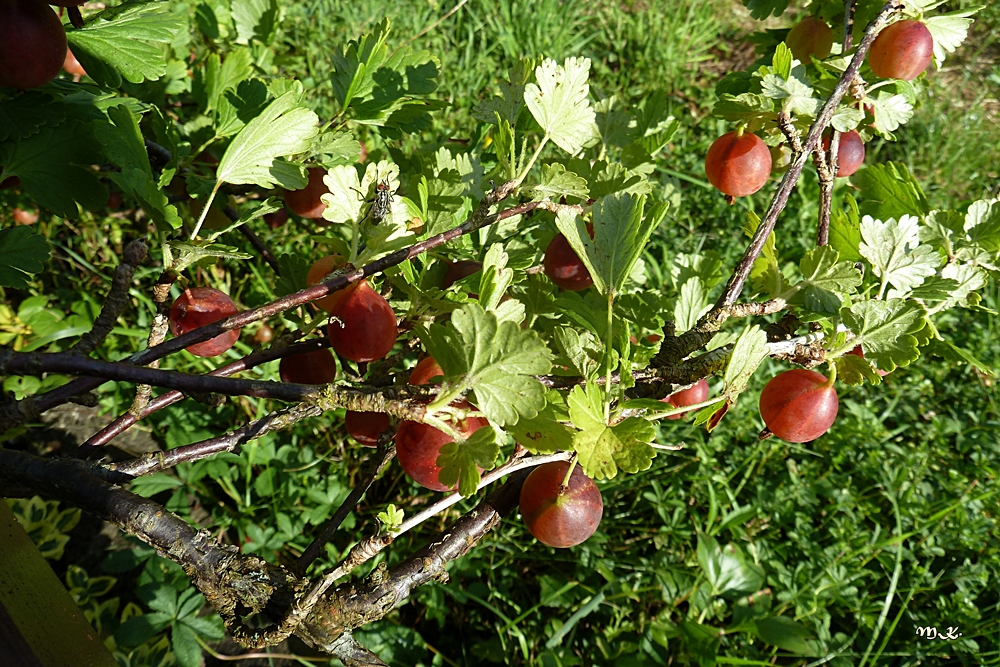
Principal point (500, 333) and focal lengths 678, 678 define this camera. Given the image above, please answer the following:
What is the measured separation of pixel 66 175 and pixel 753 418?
1990mm

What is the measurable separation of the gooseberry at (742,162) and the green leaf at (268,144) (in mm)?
685

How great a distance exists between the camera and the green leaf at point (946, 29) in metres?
1.22

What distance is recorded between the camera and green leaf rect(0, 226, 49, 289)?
97cm

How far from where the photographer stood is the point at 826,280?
93 cm

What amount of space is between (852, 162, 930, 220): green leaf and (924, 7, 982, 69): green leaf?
0.70 ft

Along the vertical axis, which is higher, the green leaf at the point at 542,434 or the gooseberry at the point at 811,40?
the gooseberry at the point at 811,40

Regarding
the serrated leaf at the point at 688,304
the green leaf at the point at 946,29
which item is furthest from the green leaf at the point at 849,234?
the green leaf at the point at 946,29

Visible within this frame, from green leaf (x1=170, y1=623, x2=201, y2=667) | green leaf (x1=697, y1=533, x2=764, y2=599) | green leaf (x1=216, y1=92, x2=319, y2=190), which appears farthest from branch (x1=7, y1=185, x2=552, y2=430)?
green leaf (x1=697, y1=533, x2=764, y2=599)

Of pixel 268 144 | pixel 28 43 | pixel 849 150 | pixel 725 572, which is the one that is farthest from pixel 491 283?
pixel 725 572

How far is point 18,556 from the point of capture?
2.76 ft

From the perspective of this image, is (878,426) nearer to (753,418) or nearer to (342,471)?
(753,418)

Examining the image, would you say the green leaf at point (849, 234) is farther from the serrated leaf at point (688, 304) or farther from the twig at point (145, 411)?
the twig at point (145, 411)

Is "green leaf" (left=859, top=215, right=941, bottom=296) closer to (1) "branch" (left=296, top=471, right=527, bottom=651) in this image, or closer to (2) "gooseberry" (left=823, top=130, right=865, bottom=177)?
(2) "gooseberry" (left=823, top=130, right=865, bottom=177)

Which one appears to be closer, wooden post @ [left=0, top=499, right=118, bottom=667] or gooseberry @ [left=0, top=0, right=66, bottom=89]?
wooden post @ [left=0, top=499, right=118, bottom=667]
